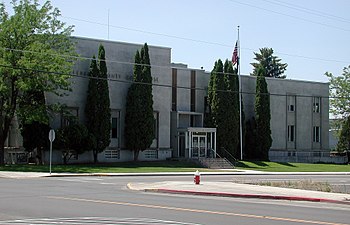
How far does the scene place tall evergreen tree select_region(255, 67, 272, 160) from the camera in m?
63.4

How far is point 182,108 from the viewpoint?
60750 millimetres

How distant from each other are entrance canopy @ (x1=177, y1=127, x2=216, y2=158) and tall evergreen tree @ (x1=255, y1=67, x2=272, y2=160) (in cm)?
632

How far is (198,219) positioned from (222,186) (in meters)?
13.5

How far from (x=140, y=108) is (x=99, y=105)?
12.8ft

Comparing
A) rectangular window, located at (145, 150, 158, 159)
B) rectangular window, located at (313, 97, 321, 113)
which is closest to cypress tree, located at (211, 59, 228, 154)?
rectangular window, located at (145, 150, 158, 159)

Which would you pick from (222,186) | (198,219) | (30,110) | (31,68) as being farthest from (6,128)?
(198,219)

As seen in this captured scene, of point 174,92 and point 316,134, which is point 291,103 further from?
point 174,92

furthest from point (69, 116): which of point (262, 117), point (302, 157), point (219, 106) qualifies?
point (302, 157)

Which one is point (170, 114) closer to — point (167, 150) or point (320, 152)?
point (167, 150)

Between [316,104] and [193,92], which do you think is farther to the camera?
[316,104]

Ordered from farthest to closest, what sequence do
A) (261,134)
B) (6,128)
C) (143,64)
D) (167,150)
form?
1. (261,134)
2. (167,150)
3. (143,64)
4. (6,128)

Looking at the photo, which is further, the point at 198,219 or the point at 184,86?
the point at 184,86

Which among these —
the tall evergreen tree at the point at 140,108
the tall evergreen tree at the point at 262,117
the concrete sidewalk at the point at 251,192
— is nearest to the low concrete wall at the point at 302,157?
the tall evergreen tree at the point at 262,117

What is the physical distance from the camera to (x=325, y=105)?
70875 millimetres
